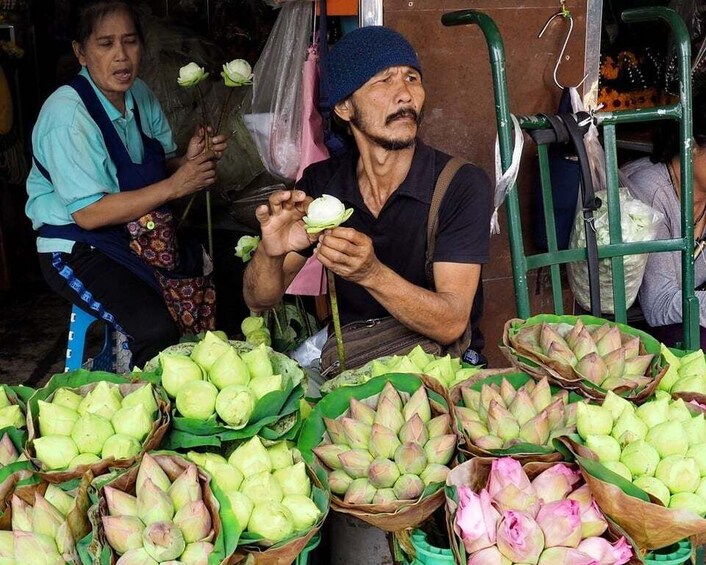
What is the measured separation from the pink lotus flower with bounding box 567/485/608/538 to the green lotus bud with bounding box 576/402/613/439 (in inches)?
4.4

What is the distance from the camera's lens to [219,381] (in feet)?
4.97

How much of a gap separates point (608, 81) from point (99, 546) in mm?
3994

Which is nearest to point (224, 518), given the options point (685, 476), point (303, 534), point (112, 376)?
point (303, 534)

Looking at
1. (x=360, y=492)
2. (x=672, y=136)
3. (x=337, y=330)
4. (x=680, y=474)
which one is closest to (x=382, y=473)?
(x=360, y=492)

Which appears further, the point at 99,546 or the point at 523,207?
the point at 523,207

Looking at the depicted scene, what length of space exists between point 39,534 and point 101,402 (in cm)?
27

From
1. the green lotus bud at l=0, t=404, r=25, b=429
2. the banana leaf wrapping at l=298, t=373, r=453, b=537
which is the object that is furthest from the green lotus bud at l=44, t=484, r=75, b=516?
the banana leaf wrapping at l=298, t=373, r=453, b=537

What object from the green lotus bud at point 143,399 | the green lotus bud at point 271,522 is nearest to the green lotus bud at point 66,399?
the green lotus bud at point 143,399

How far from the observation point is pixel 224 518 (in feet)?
4.15

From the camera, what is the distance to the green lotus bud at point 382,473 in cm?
138

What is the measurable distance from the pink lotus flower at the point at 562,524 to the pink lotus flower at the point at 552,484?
5 centimetres

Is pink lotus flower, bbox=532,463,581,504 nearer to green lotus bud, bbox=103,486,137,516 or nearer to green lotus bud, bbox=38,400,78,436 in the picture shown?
green lotus bud, bbox=103,486,137,516

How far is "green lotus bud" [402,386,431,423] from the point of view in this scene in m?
1.52

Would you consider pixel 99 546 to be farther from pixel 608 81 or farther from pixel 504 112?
pixel 608 81
